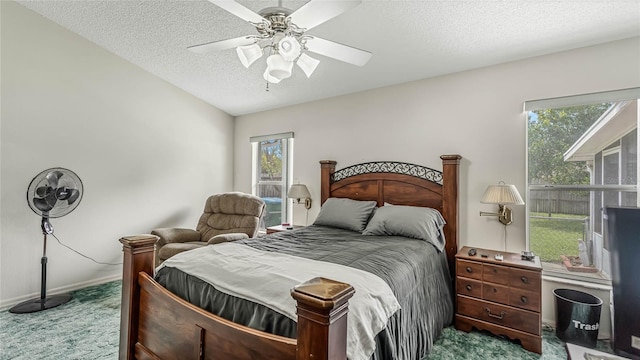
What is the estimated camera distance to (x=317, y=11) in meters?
1.56

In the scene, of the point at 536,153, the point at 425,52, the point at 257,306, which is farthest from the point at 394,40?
the point at 257,306

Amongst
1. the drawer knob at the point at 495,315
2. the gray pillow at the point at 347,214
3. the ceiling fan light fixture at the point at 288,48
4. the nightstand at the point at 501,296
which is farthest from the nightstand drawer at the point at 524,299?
the ceiling fan light fixture at the point at 288,48

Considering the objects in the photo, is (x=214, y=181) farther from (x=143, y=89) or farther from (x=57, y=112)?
(x=57, y=112)

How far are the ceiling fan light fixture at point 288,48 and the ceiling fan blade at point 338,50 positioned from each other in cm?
23

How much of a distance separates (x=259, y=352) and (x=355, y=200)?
249cm

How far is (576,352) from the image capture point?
1632 millimetres

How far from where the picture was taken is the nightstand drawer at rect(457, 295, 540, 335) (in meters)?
2.14

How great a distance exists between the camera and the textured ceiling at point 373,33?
2115 mm

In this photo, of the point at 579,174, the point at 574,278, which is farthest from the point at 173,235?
the point at 579,174

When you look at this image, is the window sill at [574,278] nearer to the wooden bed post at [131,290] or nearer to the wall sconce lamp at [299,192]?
→ the wall sconce lamp at [299,192]

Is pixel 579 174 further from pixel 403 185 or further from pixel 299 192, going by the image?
pixel 299 192

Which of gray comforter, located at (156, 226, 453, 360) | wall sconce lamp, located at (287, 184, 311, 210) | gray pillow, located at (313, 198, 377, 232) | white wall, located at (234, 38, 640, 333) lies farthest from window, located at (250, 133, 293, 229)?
gray comforter, located at (156, 226, 453, 360)

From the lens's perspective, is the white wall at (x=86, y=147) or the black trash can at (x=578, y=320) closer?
the black trash can at (x=578, y=320)

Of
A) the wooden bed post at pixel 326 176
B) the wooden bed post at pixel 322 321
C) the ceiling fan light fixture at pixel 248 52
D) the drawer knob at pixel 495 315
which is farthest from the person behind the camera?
the wooden bed post at pixel 326 176
